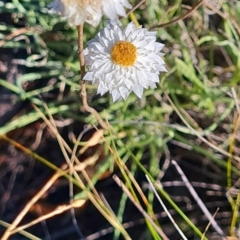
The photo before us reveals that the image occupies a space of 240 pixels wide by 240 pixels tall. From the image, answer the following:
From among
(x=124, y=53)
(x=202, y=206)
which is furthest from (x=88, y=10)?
(x=202, y=206)

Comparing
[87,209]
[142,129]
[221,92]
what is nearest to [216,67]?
[221,92]

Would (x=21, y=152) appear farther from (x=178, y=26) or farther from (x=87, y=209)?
(x=178, y=26)

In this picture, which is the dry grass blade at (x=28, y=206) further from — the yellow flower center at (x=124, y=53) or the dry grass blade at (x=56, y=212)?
the yellow flower center at (x=124, y=53)

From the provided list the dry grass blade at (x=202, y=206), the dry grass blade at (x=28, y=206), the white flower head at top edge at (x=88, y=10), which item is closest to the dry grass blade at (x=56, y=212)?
the dry grass blade at (x=28, y=206)

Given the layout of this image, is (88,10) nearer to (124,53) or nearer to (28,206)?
(124,53)

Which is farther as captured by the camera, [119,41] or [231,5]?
[231,5]

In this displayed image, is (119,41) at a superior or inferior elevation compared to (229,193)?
superior

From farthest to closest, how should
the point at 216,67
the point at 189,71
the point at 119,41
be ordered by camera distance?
the point at 216,67, the point at 189,71, the point at 119,41

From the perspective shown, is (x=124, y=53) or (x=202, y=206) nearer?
(x=124, y=53)
